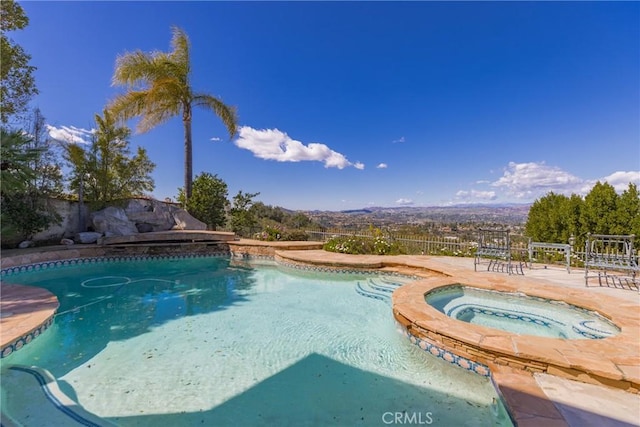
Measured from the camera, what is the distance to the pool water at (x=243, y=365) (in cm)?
233

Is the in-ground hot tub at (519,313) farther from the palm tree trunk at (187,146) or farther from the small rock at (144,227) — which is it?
the small rock at (144,227)

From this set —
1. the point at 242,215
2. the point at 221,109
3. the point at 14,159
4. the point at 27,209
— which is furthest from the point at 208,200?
the point at 14,159

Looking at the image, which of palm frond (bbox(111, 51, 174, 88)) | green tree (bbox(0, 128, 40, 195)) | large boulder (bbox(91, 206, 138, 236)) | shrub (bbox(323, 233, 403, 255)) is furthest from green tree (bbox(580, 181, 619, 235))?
palm frond (bbox(111, 51, 174, 88))

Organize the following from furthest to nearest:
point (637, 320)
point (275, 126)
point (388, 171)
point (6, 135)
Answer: point (388, 171)
point (275, 126)
point (6, 135)
point (637, 320)

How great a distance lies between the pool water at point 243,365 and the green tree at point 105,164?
7.03 meters

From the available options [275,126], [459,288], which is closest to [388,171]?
[275,126]

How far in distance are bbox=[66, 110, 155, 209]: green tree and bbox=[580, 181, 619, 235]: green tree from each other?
55.7 feet

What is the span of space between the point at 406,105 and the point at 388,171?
1015 centimetres

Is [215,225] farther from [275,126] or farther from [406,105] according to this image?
[406,105]

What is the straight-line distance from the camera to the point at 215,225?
13.2 m

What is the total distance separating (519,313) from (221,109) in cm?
1331

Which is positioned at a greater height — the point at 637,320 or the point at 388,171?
the point at 388,171

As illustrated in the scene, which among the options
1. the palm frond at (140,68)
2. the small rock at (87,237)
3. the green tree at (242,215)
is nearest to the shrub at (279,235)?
the green tree at (242,215)

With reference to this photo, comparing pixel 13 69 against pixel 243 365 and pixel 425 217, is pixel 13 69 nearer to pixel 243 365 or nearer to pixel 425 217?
pixel 243 365
